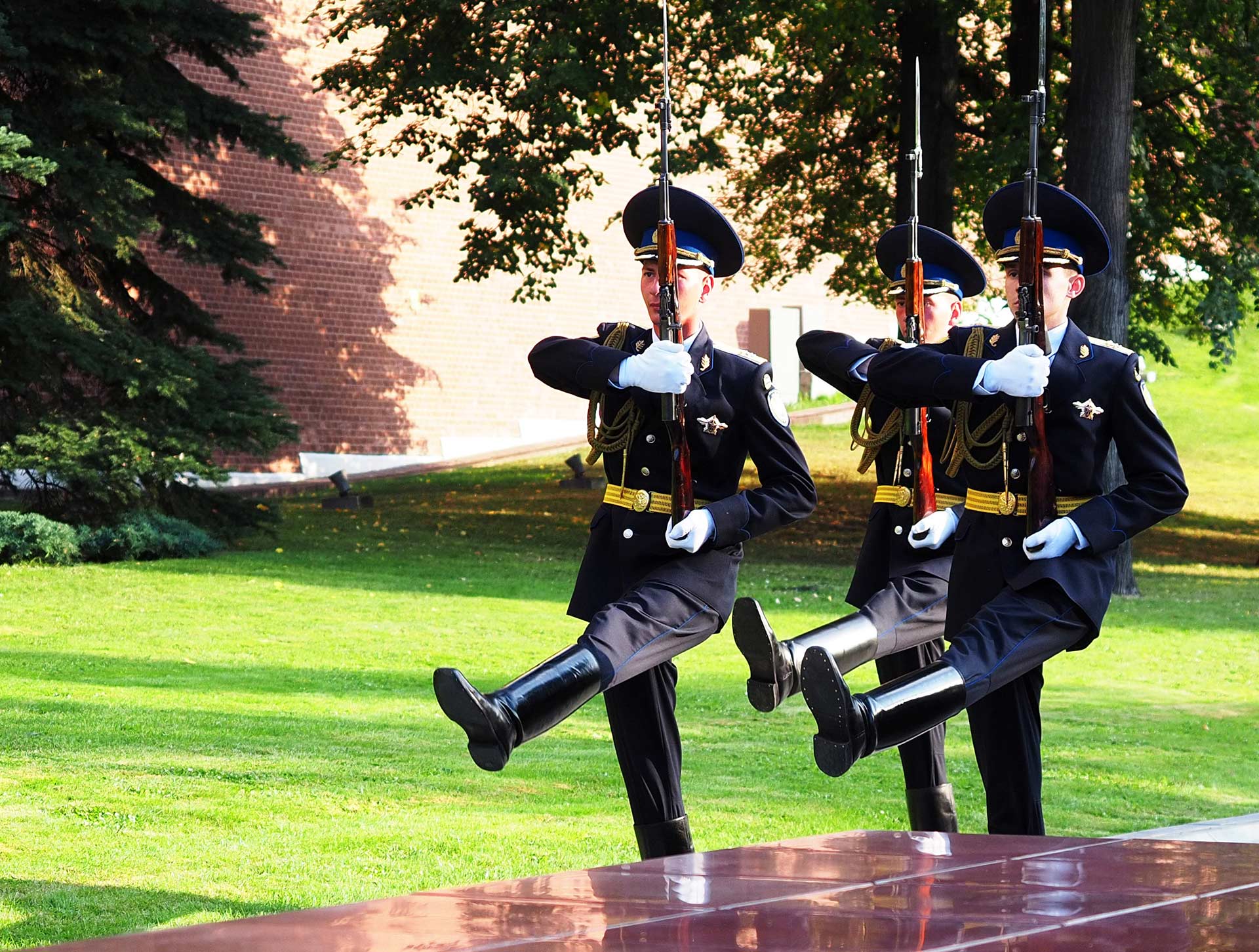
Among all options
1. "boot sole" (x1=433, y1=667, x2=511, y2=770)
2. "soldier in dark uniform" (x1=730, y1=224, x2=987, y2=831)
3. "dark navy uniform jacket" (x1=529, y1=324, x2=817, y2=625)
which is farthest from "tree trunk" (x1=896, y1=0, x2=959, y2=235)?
"boot sole" (x1=433, y1=667, x2=511, y2=770)

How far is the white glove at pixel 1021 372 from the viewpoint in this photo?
486cm

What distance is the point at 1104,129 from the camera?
15.7 metres

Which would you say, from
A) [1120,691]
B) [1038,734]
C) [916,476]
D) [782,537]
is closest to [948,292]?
[916,476]

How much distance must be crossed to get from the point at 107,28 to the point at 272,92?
28.1ft

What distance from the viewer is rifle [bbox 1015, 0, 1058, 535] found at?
16.5ft

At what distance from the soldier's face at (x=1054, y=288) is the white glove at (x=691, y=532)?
1.18 metres

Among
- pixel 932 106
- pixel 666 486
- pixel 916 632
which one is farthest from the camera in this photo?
pixel 932 106

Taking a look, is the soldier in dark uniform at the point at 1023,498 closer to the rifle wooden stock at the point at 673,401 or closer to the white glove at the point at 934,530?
the white glove at the point at 934,530

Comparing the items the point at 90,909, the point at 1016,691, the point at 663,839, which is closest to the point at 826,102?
the point at 1016,691

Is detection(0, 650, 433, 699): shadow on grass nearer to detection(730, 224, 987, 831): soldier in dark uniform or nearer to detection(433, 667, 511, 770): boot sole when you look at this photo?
detection(730, 224, 987, 831): soldier in dark uniform

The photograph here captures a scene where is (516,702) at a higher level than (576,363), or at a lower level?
lower

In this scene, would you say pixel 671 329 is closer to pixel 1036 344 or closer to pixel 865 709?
pixel 1036 344

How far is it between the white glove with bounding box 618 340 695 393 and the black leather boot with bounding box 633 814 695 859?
4.30 ft

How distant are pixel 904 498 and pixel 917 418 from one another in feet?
1.01
